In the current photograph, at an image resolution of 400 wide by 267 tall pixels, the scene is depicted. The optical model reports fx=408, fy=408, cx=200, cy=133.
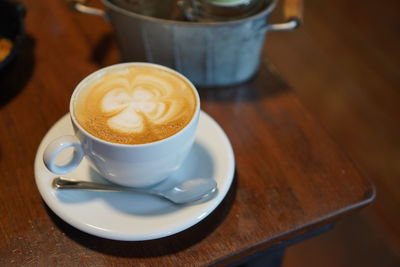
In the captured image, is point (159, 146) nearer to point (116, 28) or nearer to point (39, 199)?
point (39, 199)

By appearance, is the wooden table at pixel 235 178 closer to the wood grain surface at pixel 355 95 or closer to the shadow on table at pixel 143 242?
the shadow on table at pixel 143 242

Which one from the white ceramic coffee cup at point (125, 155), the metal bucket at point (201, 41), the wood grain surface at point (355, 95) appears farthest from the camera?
the wood grain surface at point (355, 95)

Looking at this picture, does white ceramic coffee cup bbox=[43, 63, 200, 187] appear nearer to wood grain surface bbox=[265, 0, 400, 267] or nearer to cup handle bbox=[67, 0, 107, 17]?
cup handle bbox=[67, 0, 107, 17]

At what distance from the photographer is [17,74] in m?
0.72

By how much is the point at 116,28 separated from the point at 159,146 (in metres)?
0.34

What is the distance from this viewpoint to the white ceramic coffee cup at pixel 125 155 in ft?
1.49

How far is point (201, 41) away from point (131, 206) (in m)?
0.30

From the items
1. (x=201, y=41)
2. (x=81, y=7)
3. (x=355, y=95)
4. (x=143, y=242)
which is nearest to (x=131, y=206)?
(x=143, y=242)

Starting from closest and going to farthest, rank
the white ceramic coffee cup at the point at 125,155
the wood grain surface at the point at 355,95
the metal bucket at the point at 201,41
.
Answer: the white ceramic coffee cup at the point at 125,155 → the metal bucket at the point at 201,41 → the wood grain surface at the point at 355,95

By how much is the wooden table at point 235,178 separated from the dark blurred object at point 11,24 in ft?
0.14

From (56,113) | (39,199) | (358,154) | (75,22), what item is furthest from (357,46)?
(39,199)

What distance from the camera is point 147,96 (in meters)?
0.52

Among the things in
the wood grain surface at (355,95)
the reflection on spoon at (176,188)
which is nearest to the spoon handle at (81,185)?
the reflection on spoon at (176,188)

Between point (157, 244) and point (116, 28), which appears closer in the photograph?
point (157, 244)
